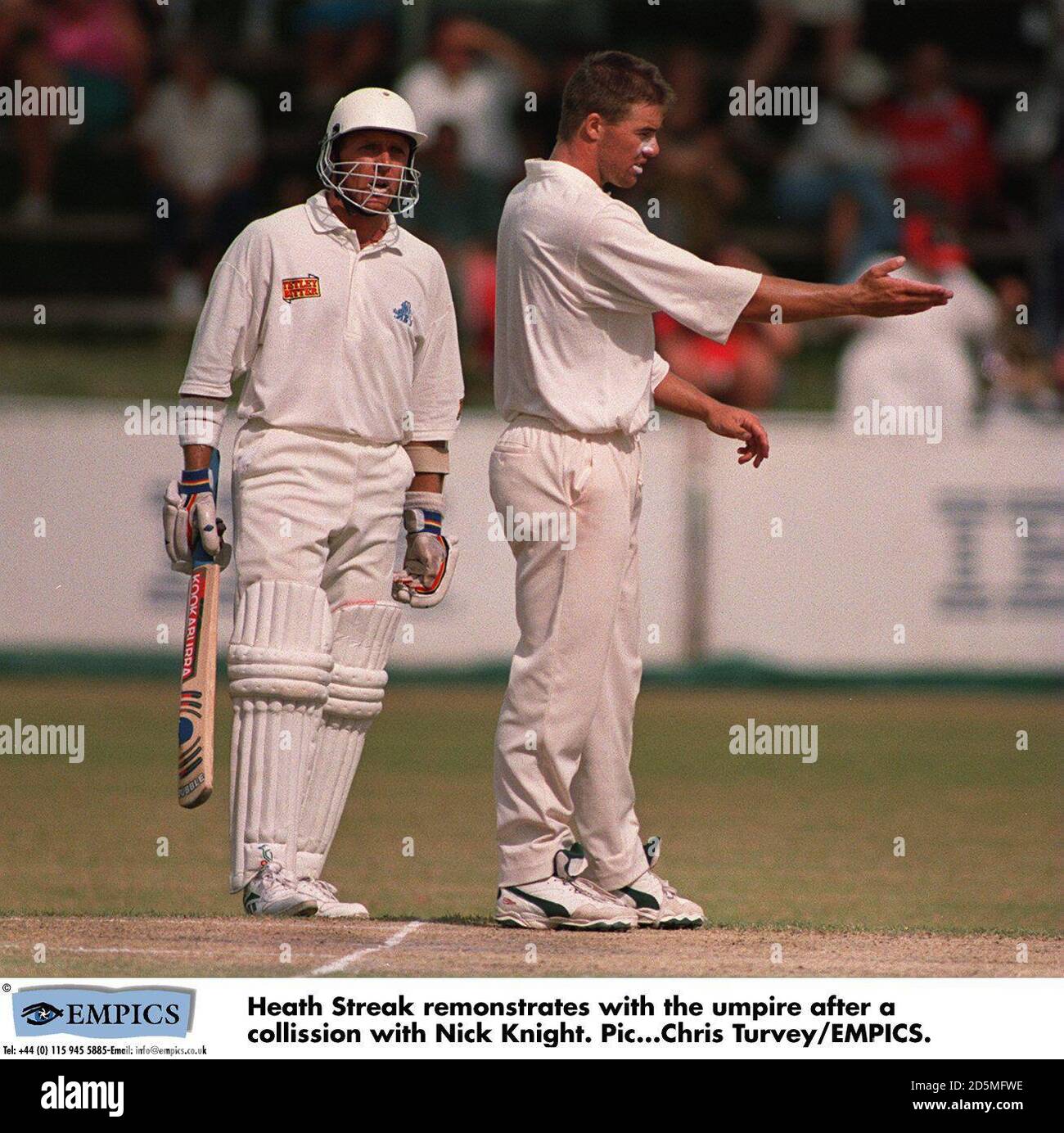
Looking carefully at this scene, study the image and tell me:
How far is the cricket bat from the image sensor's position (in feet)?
22.5

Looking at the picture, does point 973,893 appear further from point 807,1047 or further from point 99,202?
point 99,202

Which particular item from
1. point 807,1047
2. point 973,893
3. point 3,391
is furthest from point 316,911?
point 3,391

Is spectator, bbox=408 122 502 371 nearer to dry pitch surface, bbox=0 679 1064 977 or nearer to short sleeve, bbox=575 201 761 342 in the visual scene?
dry pitch surface, bbox=0 679 1064 977

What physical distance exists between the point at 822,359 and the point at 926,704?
170 inches

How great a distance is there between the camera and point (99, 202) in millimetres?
18500

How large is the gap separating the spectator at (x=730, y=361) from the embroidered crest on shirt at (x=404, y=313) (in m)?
8.79

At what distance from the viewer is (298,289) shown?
6.90m

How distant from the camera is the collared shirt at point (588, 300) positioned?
6.60 metres

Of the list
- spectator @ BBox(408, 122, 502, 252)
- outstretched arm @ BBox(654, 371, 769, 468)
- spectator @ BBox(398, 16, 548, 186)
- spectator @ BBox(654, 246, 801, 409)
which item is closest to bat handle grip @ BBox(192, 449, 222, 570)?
outstretched arm @ BBox(654, 371, 769, 468)

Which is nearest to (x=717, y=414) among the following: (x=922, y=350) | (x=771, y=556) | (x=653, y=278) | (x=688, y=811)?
(x=653, y=278)

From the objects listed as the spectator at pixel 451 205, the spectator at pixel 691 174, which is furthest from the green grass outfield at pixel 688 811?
the spectator at pixel 451 205

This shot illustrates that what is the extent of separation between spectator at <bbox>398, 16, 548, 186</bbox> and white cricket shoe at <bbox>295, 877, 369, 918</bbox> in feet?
36.5

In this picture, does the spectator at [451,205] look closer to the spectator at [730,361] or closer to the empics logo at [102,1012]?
the spectator at [730,361]

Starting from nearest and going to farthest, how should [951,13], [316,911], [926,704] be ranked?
1. [316,911]
2. [926,704]
3. [951,13]
